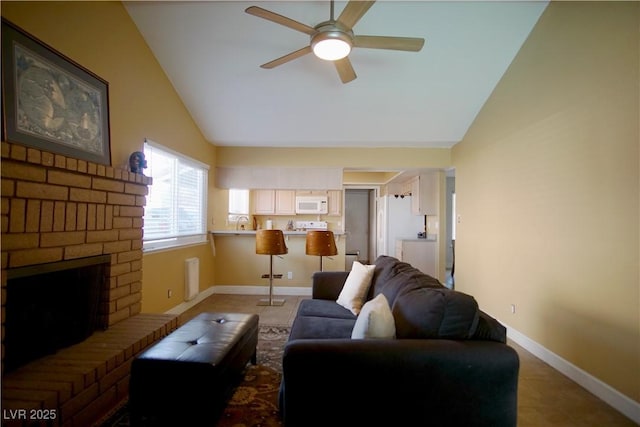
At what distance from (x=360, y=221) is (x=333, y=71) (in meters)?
5.78

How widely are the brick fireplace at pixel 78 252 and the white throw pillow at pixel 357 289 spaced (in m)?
1.50

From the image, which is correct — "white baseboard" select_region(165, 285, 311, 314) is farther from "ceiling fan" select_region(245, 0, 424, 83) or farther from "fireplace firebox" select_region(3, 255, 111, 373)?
"ceiling fan" select_region(245, 0, 424, 83)

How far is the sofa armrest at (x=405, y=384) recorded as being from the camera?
4.16 feet

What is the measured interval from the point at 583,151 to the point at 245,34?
9.99 feet

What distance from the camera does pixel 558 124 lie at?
2.43 meters

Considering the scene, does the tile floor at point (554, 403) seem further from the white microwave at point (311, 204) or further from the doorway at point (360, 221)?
the doorway at point (360, 221)

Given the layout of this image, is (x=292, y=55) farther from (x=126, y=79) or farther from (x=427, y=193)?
(x=427, y=193)

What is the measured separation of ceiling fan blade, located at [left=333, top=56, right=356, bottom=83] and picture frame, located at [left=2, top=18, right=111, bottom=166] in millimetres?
1941

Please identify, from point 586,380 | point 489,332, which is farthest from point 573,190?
point 489,332

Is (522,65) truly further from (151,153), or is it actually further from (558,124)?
(151,153)

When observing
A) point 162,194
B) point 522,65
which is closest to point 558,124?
point 522,65

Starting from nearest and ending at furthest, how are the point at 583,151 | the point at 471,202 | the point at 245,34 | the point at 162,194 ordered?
the point at 583,151
the point at 245,34
the point at 162,194
the point at 471,202

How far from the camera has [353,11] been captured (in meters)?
1.99

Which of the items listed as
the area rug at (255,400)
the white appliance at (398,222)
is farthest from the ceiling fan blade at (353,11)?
the white appliance at (398,222)
